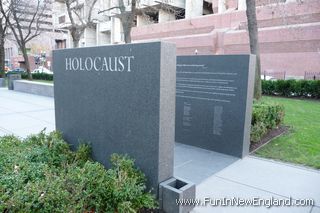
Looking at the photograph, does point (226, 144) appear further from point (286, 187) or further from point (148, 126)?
point (148, 126)

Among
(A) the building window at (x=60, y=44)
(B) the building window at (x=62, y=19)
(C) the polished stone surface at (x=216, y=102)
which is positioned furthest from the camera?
(A) the building window at (x=60, y=44)

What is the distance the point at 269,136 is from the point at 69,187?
5156 mm

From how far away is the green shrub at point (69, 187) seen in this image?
229 cm

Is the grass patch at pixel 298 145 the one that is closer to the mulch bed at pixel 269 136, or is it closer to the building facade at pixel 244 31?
Result: the mulch bed at pixel 269 136

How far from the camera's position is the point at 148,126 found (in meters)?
3.05

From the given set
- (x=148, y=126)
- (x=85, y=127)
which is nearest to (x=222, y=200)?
(x=148, y=126)

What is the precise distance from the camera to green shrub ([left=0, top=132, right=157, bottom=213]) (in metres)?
2.29

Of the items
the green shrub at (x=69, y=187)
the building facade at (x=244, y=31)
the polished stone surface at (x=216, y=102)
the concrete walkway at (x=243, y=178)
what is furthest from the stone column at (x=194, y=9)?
the green shrub at (x=69, y=187)

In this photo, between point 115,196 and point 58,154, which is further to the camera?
point 58,154

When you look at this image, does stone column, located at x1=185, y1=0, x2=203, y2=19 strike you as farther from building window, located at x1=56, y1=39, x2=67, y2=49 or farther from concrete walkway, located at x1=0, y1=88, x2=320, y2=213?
building window, located at x1=56, y1=39, x2=67, y2=49

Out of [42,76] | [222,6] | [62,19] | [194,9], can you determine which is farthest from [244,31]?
[62,19]

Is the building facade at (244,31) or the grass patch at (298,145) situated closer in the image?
the grass patch at (298,145)

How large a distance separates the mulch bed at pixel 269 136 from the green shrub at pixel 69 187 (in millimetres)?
3368

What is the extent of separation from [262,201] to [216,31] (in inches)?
1159
